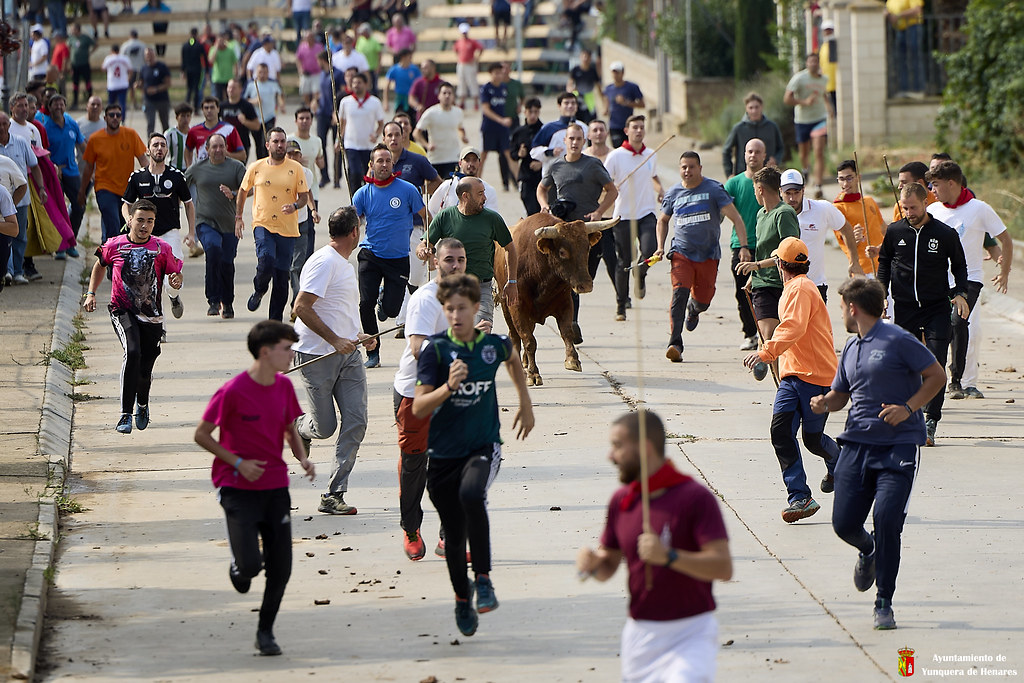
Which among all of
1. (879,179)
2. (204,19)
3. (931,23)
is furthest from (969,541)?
(204,19)

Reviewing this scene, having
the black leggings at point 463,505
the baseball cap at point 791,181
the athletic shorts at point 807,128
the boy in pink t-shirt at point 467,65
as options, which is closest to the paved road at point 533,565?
the black leggings at point 463,505

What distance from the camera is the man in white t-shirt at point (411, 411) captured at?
8211 mm

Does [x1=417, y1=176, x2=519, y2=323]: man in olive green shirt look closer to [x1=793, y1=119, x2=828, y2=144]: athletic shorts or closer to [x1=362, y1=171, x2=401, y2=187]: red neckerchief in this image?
[x1=362, y1=171, x2=401, y2=187]: red neckerchief

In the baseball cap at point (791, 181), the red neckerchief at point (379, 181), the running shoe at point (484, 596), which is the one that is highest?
the red neckerchief at point (379, 181)

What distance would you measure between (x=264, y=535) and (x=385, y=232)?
642 cm

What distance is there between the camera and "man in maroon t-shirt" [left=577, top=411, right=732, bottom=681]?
5266 millimetres

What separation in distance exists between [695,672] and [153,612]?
3612 mm

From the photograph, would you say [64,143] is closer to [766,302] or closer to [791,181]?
[791,181]

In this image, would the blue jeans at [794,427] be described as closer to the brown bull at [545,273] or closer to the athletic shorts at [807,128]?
the brown bull at [545,273]

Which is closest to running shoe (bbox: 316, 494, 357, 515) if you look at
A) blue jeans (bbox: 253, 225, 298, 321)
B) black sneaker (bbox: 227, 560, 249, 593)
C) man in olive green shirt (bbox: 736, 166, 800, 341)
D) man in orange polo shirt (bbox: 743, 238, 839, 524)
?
black sneaker (bbox: 227, 560, 249, 593)

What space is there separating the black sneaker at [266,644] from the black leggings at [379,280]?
636cm

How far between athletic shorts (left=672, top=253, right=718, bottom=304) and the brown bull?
3.44ft

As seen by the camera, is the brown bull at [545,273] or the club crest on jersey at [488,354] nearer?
the club crest on jersey at [488,354]

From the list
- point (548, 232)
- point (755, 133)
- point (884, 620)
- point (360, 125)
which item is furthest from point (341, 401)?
point (360, 125)
